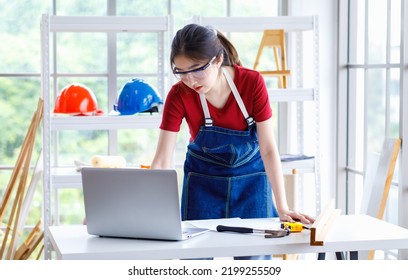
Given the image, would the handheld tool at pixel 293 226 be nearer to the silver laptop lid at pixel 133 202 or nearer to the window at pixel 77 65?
the silver laptop lid at pixel 133 202

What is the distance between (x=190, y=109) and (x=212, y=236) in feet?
2.17

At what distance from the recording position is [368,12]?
4441 mm

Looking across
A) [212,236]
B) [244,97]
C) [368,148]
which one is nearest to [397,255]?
[368,148]

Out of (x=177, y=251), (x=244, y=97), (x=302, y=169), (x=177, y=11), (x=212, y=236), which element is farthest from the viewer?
(x=177, y=11)

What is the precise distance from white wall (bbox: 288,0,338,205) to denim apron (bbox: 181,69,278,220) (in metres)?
1.56

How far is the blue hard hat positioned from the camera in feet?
13.5

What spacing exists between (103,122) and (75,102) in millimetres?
172

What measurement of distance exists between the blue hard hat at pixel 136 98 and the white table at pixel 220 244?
1.38 m

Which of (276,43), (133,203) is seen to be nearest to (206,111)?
(133,203)

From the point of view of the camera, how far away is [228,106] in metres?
3.19

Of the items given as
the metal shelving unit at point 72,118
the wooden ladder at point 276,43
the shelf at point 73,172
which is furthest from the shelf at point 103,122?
the wooden ladder at point 276,43

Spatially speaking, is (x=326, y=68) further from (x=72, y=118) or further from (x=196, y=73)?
(x=196, y=73)

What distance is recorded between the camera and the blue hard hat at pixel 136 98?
4.12 metres

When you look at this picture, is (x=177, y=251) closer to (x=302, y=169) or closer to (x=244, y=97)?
(x=244, y=97)
